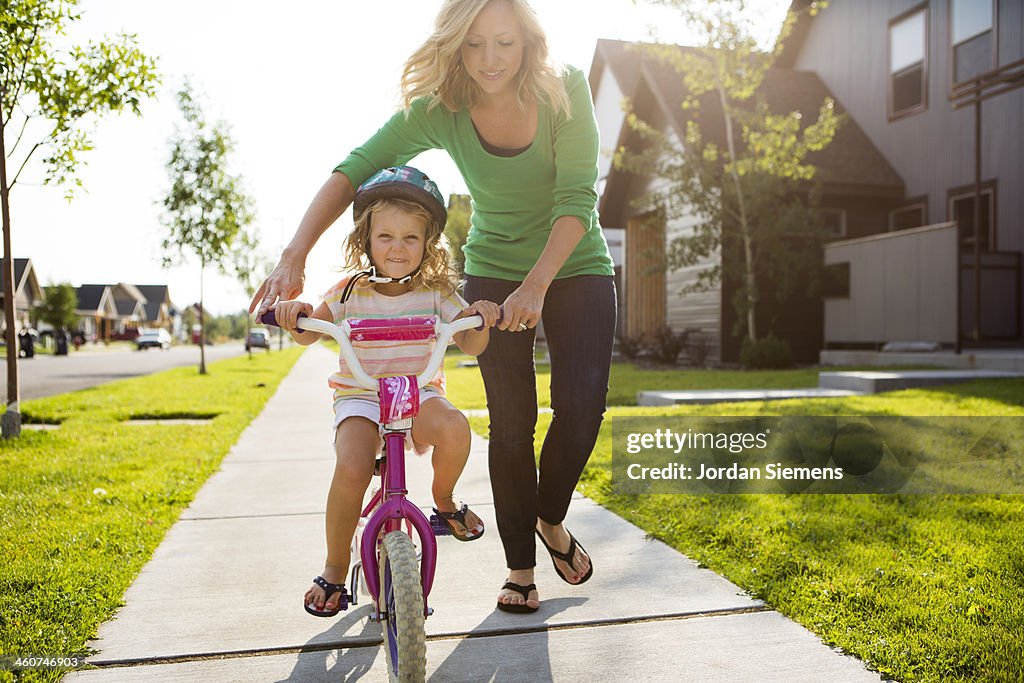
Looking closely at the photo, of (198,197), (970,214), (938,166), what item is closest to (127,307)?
(198,197)

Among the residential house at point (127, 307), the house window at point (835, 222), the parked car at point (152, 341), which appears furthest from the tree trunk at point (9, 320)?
the residential house at point (127, 307)

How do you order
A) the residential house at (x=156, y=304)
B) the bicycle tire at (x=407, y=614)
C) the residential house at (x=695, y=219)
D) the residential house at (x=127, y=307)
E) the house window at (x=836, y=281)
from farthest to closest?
1. the residential house at (x=156, y=304)
2. the residential house at (x=127, y=307)
3. the residential house at (x=695, y=219)
4. the house window at (x=836, y=281)
5. the bicycle tire at (x=407, y=614)

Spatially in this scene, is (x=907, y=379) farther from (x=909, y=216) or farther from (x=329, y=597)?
(x=329, y=597)

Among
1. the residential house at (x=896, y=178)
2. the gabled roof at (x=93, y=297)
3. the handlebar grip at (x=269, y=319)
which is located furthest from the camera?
the gabled roof at (x=93, y=297)

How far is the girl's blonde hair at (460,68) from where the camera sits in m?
2.84

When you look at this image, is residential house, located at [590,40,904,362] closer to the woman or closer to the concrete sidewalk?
the concrete sidewalk

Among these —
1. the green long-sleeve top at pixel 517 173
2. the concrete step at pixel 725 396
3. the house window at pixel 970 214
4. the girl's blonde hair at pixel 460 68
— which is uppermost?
the house window at pixel 970 214

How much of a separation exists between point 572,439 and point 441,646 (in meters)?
0.89

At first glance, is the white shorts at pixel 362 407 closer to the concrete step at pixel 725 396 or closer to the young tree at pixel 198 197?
the concrete step at pixel 725 396

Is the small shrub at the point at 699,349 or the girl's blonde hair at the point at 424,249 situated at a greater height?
the girl's blonde hair at the point at 424,249

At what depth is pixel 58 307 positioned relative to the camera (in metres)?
54.5

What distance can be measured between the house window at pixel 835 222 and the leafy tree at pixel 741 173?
743 mm

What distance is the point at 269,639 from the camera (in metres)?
2.93

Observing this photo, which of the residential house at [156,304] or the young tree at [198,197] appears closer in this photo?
the young tree at [198,197]
